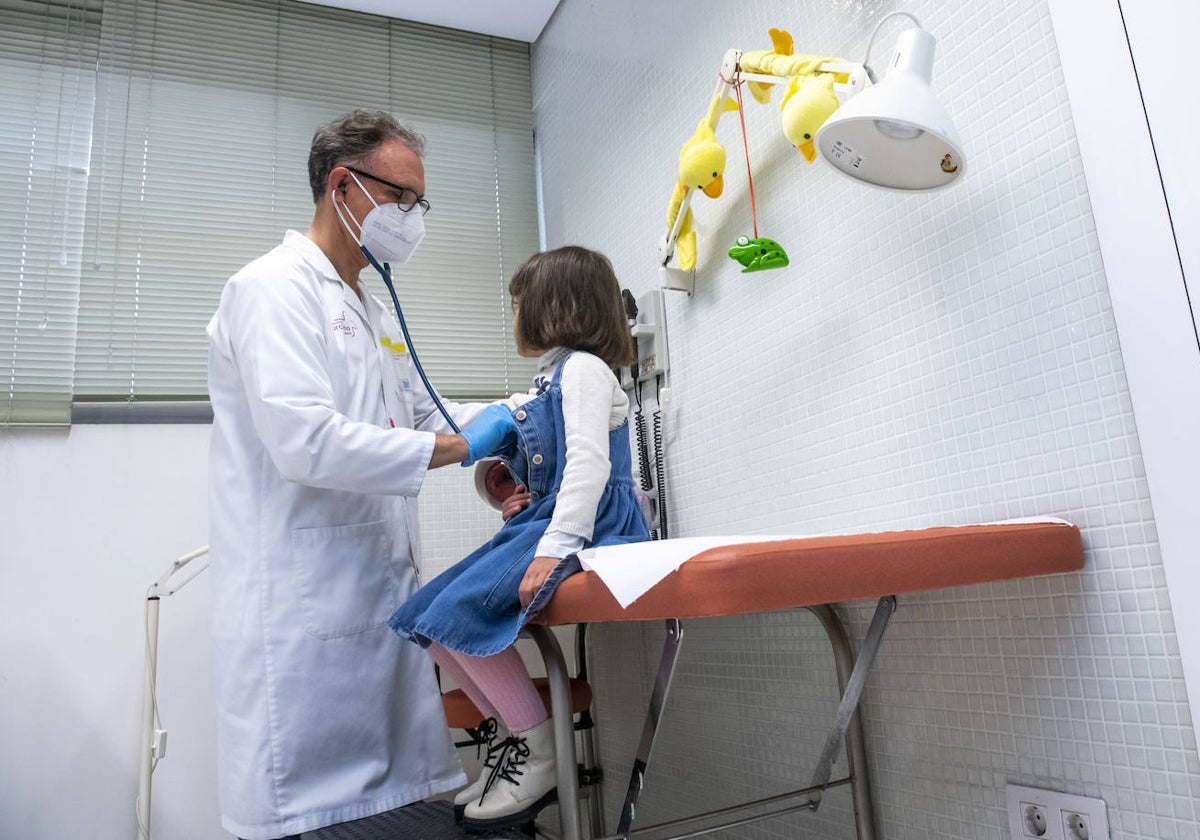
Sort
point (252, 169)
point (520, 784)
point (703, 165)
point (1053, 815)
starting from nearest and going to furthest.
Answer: point (1053, 815), point (520, 784), point (703, 165), point (252, 169)

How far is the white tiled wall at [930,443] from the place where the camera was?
103cm

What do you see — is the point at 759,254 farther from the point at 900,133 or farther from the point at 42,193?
the point at 42,193

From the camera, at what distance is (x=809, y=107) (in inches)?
52.5

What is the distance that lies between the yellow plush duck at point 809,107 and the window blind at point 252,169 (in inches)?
56.1

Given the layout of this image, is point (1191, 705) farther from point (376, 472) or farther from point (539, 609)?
point (376, 472)

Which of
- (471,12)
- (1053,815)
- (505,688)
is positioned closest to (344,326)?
(505,688)

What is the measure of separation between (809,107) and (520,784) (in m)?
1.12

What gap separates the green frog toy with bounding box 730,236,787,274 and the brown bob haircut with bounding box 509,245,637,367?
26 cm

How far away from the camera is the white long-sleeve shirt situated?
1.28 m

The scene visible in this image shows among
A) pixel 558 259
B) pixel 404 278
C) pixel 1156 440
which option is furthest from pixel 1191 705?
pixel 404 278

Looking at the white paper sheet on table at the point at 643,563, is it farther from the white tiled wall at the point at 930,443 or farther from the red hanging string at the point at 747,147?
the red hanging string at the point at 747,147

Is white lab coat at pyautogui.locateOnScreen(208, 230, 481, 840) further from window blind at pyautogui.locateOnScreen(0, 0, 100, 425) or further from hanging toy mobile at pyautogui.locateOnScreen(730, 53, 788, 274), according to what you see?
window blind at pyautogui.locateOnScreen(0, 0, 100, 425)

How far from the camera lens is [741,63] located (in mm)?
1563

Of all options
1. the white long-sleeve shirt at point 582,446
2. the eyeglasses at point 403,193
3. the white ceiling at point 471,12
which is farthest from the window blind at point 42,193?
the white long-sleeve shirt at point 582,446
